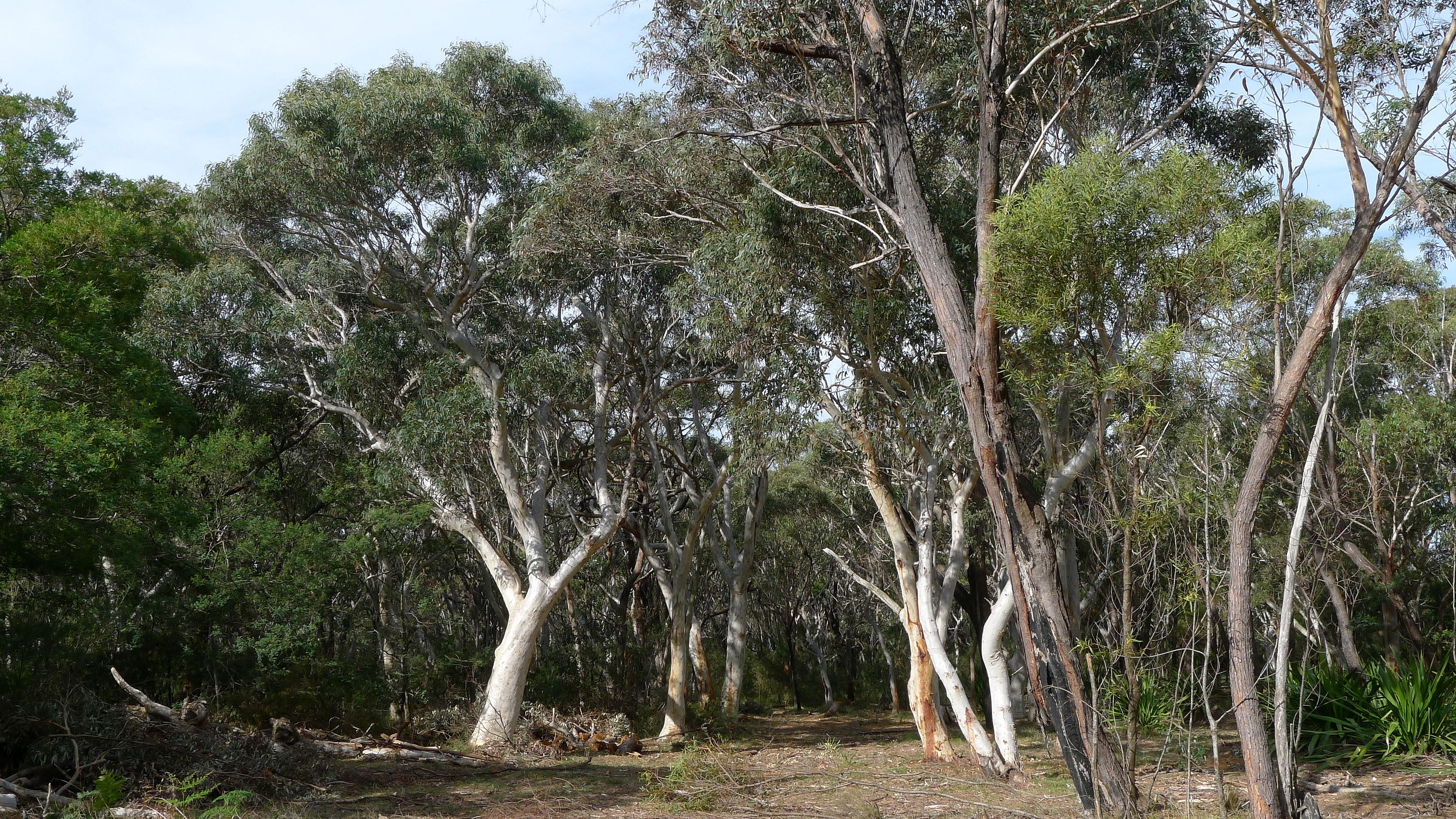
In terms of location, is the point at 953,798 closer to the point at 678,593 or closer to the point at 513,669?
the point at 513,669

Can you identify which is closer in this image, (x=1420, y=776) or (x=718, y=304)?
(x=1420, y=776)

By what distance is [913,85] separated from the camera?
38.9 ft

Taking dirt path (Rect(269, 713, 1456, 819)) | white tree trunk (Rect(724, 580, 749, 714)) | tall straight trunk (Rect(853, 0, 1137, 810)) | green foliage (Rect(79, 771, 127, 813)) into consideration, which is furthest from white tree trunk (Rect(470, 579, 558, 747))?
tall straight trunk (Rect(853, 0, 1137, 810))

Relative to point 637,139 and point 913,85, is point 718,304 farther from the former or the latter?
point 913,85

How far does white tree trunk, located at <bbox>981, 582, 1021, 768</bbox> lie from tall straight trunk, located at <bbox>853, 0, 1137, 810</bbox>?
2.89 meters

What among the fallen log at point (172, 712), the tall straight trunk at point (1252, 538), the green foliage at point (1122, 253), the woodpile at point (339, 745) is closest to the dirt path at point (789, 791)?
the woodpile at point (339, 745)

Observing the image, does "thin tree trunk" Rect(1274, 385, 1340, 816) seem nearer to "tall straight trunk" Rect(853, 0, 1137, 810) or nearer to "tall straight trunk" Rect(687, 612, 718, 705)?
"tall straight trunk" Rect(853, 0, 1137, 810)

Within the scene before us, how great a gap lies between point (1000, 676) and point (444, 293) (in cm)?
1087

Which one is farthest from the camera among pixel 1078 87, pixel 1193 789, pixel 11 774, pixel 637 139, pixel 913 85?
pixel 637 139

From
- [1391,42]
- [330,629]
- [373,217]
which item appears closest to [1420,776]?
[1391,42]

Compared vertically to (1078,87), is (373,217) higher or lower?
higher

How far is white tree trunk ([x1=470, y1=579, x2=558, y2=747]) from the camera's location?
14992 mm

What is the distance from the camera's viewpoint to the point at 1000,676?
39.2 ft

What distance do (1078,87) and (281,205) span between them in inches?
463
